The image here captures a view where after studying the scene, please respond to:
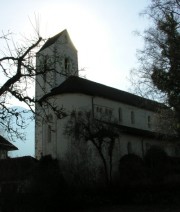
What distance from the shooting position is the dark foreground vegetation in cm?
2716

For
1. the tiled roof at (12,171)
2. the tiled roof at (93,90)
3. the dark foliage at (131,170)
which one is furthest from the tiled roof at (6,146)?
the tiled roof at (12,171)

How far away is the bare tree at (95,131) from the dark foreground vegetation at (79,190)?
293cm

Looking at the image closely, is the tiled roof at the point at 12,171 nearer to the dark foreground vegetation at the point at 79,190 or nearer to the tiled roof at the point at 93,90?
the dark foreground vegetation at the point at 79,190

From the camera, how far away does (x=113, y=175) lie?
4494cm

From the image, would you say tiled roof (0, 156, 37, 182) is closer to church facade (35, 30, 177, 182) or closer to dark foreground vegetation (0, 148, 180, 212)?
dark foreground vegetation (0, 148, 180, 212)

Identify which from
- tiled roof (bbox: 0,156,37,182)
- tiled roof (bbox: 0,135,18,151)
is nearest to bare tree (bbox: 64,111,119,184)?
tiled roof (bbox: 0,135,18,151)

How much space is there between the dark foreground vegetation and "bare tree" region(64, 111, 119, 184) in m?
2.93

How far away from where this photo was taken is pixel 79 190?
34188 millimetres

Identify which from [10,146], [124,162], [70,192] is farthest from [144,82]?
[10,146]

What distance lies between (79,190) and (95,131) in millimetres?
9533

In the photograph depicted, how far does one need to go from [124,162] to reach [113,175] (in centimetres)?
183

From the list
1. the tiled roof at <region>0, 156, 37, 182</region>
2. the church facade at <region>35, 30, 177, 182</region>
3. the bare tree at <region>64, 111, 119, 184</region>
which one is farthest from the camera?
the church facade at <region>35, 30, 177, 182</region>

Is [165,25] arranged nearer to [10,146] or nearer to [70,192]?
[70,192]

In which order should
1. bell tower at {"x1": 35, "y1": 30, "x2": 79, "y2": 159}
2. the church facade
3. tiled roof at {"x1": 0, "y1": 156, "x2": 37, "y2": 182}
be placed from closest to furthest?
bell tower at {"x1": 35, "y1": 30, "x2": 79, "y2": 159} → tiled roof at {"x1": 0, "y1": 156, "x2": 37, "y2": 182} → the church facade
